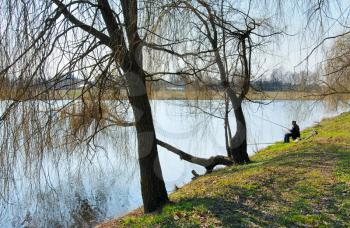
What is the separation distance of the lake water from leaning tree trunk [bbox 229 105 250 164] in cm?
78

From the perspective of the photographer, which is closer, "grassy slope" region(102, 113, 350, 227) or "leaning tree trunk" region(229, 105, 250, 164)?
"grassy slope" region(102, 113, 350, 227)

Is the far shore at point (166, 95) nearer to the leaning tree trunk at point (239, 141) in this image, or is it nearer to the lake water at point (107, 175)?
the lake water at point (107, 175)

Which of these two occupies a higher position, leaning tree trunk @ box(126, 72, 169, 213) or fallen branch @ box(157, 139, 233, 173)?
leaning tree trunk @ box(126, 72, 169, 213)

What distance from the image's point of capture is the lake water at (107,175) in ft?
15.6

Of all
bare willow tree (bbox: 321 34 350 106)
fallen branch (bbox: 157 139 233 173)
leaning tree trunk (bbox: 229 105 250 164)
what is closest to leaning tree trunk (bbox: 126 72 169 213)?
bare willow tree (bbox: 321 34 350 106)

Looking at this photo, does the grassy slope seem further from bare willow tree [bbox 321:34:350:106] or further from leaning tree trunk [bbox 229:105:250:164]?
leaning tree trunk [bbox 229:105:250:164]

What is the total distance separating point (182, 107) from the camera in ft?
39.8

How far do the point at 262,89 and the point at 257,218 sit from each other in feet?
24.3

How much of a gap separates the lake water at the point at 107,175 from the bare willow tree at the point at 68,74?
15.9 inches

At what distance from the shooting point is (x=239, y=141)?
39.3ft

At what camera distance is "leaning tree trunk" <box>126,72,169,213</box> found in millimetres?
6812

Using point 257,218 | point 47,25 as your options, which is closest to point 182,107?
point 257,218

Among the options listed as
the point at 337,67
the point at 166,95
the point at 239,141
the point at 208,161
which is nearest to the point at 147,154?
the point at 166,95

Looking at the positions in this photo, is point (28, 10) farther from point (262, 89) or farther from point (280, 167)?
point (262, 89)
